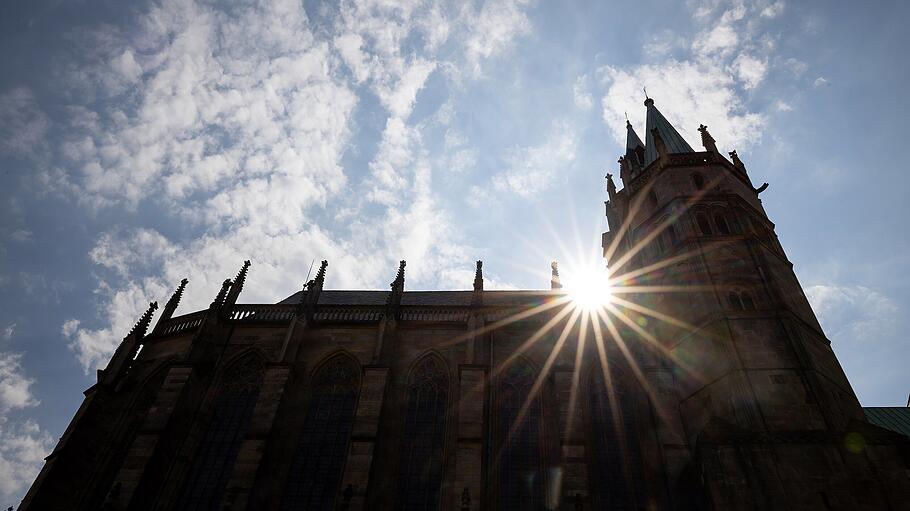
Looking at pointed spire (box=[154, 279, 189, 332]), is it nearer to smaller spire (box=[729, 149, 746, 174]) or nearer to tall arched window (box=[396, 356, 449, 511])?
tall arched window (box=[396, 356, 449, 511])

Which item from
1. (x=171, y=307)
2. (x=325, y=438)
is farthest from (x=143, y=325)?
(x=325, y=438)

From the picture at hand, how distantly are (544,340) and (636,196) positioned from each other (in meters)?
9.33

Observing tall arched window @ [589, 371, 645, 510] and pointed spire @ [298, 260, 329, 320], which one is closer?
tall arched window @ [589, 371, 645, 510]

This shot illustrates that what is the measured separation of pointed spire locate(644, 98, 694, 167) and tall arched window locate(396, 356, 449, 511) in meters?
14.8

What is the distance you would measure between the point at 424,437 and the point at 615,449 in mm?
5951

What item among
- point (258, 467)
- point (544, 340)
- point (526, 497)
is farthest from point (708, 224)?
point (258, 467)

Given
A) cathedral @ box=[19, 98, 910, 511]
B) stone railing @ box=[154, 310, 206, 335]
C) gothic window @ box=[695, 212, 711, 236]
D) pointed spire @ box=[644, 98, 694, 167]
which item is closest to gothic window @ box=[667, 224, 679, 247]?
cathedral @ box=[19, 98, 910, 511]

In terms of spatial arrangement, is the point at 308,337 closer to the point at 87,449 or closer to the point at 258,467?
the point at 258,467

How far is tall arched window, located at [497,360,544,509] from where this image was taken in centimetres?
1533

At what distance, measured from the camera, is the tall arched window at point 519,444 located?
50.3 ft

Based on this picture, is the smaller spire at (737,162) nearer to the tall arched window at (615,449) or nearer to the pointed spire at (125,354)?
the tall arched window at (615,449)

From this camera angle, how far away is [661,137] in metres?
26.0

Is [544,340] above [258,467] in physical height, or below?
above

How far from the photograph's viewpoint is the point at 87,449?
17.5m
